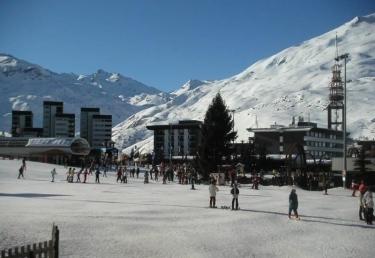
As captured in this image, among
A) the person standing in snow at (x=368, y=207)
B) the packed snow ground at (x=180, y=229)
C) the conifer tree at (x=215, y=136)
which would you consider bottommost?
the packed snow ground at (x=180, y=229)

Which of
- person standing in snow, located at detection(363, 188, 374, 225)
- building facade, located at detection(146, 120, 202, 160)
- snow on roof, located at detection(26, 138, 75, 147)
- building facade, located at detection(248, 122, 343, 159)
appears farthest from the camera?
building facade, located at detection(146, 120, 202, 160)

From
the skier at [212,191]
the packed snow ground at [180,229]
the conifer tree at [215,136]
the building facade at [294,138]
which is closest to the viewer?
the packed snow ground at [180,229]

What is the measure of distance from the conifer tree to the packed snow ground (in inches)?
1062

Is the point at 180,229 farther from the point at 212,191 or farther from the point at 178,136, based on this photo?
the point at 178,136

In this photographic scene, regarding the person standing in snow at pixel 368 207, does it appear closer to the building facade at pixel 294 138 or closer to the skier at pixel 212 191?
the skier at pixel 212 191

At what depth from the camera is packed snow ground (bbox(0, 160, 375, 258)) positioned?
1477 cm

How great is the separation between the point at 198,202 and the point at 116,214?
7563mm

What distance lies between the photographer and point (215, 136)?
2175 inches

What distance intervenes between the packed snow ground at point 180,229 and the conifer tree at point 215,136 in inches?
1062

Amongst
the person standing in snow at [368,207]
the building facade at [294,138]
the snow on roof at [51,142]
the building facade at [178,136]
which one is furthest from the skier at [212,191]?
the building facade at [178,136]

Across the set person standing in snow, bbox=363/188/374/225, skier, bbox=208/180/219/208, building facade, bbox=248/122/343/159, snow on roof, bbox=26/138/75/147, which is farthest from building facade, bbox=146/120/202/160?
person standing in snow, bbox=363/188/374/225

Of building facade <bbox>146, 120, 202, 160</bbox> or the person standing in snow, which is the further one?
building facade <bbox>146, 120, 202, 160</bbox>

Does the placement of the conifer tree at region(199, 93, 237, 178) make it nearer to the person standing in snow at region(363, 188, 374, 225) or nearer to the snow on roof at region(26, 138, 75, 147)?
the person standing in snow at region(363, 188, 374, 225)

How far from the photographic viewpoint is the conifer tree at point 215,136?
54406 mm
